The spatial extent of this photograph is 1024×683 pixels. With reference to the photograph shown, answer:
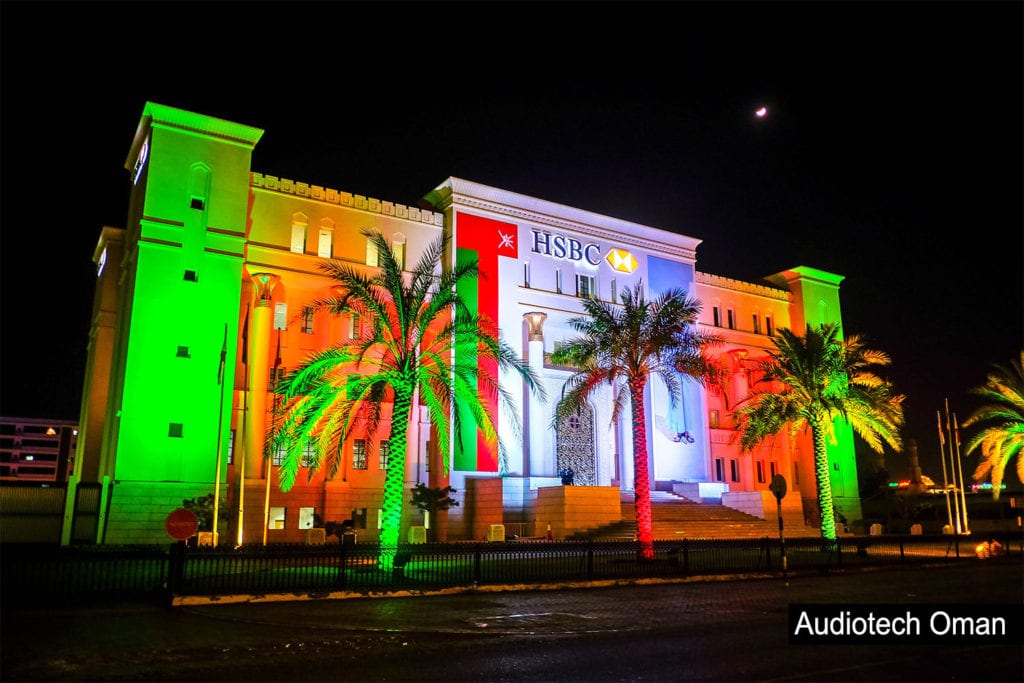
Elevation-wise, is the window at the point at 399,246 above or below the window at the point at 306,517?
above

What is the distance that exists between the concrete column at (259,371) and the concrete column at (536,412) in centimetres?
1343

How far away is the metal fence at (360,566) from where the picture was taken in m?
14.8

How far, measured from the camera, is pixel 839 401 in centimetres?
3138

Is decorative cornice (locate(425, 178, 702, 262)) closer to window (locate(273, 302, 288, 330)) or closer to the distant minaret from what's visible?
window (locate(273, 302, 288, 330))

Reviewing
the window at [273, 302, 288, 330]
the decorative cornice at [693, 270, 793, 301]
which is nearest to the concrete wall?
the window at [273, 302, 288, 330]

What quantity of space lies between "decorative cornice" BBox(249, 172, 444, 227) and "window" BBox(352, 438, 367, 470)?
11.9m

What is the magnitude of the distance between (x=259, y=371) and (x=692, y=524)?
70.6 ft

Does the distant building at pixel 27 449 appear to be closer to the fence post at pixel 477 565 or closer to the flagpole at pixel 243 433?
the flagpole at pixel 243 433

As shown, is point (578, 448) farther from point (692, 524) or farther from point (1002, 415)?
point (1002, 415)

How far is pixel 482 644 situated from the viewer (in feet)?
36.2

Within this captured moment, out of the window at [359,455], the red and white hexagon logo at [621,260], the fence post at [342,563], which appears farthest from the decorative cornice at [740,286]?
the fence post at [342,563]

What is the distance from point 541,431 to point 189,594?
26256 millimetres

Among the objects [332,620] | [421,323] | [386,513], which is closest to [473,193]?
[421,323]

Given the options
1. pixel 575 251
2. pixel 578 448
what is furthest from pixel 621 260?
pixel 578 448
